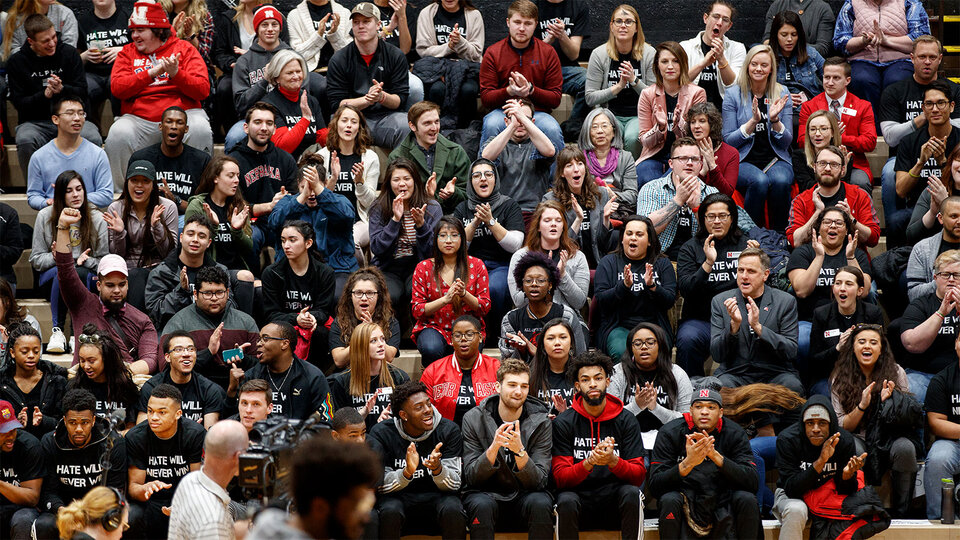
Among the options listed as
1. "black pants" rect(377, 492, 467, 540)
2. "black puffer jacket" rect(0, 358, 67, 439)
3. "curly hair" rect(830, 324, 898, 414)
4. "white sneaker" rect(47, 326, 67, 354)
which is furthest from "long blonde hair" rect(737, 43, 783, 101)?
"black puffer jacket" rect(0, 358, 67, 439)

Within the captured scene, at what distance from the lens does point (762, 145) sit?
10461 millimetres

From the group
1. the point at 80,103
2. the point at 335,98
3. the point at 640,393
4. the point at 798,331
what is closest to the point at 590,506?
the point at 640,393

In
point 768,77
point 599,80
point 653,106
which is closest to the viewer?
point 653,106

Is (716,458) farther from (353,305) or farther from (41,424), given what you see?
(41,424)

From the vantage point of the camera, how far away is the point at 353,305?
8.65 meters

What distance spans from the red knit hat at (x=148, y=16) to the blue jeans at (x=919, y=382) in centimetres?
653

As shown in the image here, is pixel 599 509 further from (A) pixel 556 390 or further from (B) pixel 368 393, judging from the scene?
(B) pixel 368 393

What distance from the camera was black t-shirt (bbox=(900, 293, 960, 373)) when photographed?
8734 mm

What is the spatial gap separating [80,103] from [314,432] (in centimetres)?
563

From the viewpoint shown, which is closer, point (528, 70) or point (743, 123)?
point (743, 123)

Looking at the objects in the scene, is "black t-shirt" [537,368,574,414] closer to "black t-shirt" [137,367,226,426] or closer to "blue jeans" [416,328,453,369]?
"blue jeans" [416,328,453,369]

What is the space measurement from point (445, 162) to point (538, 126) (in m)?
0.90

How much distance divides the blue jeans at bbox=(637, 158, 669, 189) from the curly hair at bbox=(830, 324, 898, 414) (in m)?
2.43

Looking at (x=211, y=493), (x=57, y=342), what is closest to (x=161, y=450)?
(x=57, y=342)
